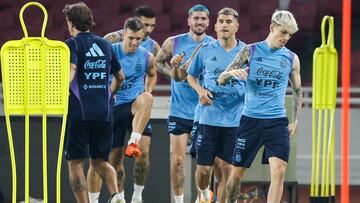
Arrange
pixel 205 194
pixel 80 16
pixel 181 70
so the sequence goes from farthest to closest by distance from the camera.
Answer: pixel 181 70, pixel 205 194, pixel 80 16

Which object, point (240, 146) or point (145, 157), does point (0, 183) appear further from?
point (240, 146)

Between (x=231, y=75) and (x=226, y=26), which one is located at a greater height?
(x=226, y=26)

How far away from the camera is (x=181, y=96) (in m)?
13.2

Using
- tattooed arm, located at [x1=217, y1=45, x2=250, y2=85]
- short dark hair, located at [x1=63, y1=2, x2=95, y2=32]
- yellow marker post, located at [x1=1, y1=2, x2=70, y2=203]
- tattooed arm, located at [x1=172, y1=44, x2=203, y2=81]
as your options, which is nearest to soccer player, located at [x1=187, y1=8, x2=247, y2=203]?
tattooed arm, located at [x1=172, y1=44, x2=203, y2=81]

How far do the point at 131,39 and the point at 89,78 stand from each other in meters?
1.91

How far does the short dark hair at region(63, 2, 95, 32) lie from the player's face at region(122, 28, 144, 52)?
177 cm

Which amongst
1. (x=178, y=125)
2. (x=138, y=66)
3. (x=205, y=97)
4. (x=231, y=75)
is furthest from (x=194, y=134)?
(x=231, y=75)

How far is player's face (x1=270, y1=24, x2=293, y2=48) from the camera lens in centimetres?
1134

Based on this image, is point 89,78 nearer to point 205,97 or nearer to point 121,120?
point 205,97

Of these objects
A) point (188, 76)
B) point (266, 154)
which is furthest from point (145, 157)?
point (266, 154)

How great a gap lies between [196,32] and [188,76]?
914 mm

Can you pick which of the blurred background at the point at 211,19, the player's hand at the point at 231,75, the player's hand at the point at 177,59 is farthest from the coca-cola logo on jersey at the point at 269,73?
the blurred background at the point at 211,19

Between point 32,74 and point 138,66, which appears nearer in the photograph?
point 32,74

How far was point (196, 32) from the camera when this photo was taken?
13.1m
